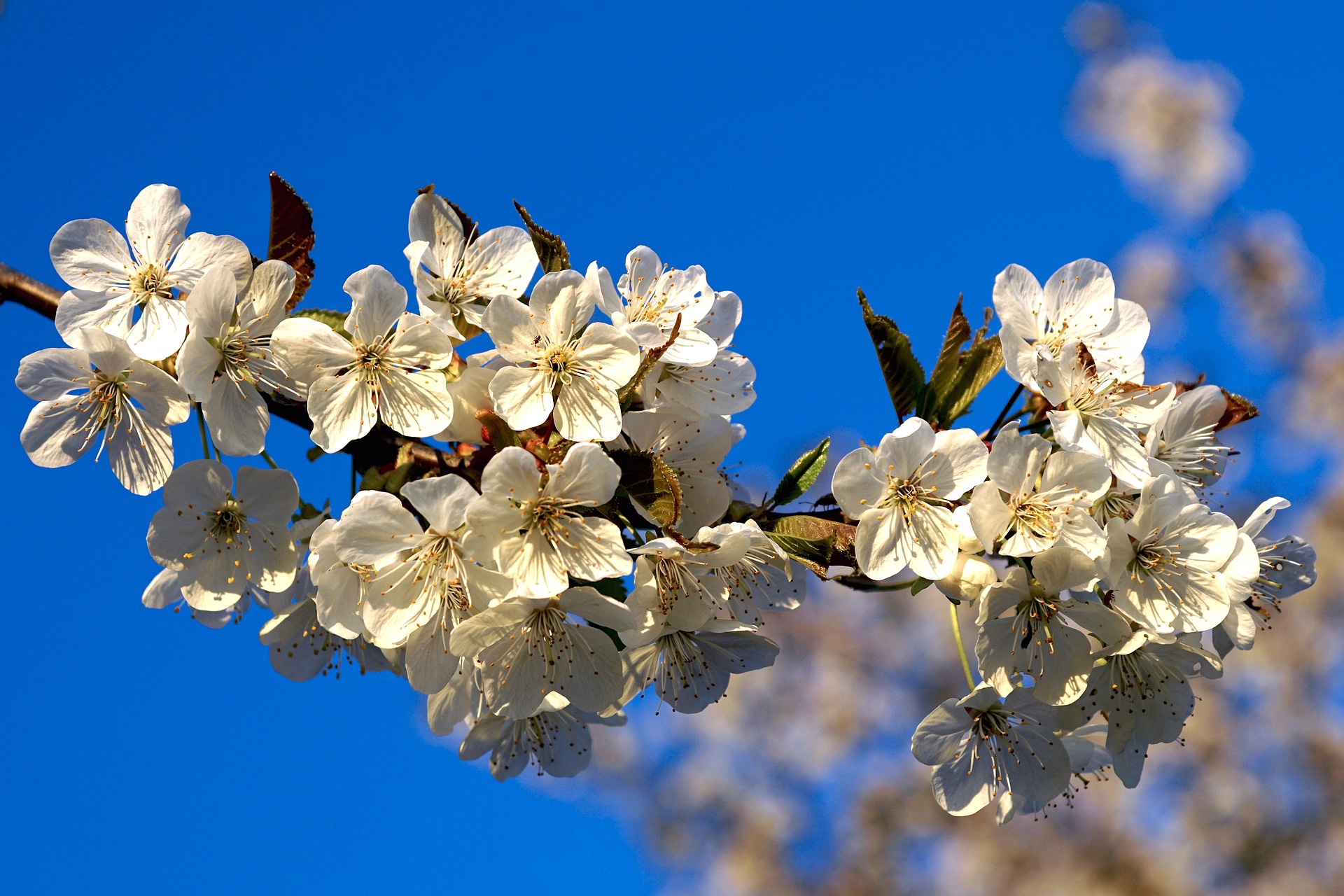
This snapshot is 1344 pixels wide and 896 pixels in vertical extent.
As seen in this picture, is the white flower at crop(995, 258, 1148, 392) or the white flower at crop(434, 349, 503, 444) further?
the white flower at crop(995, 258, 1148, 392)

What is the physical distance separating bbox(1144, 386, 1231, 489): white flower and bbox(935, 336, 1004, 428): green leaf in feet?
1.07

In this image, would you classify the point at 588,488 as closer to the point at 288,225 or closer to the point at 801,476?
the point at 801,476

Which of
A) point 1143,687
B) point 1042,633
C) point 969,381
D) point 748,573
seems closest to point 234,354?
point 748,573

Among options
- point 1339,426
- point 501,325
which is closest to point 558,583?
point 501,325

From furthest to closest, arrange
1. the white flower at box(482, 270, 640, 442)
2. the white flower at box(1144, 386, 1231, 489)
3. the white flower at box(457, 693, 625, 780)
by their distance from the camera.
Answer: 1. the white flower at box(457, 693, 625, 780)
2. the white flower at box(1144, 386, 1231, 489)
3. the white flower at box(482, 270, 640, 442)

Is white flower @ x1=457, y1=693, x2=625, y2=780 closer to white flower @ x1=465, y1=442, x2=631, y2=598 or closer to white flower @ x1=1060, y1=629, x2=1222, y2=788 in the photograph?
white flower @ x1=465, y1=442, x2=631, y2=598

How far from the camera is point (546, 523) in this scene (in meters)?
1.57

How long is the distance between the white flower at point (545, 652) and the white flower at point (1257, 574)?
3.56ft

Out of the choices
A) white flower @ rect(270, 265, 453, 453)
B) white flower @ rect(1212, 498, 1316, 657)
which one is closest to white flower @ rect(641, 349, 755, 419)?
white flower @ rect(270, 265, 453, 453)

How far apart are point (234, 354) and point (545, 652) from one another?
68 centimetres

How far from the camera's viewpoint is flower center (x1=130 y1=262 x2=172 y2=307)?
68.4 inches

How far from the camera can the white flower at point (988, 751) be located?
6.46ft

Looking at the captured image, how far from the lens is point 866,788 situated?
1276cm

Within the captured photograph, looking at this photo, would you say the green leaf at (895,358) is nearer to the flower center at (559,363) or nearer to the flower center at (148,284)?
the flower center at (559,363)
